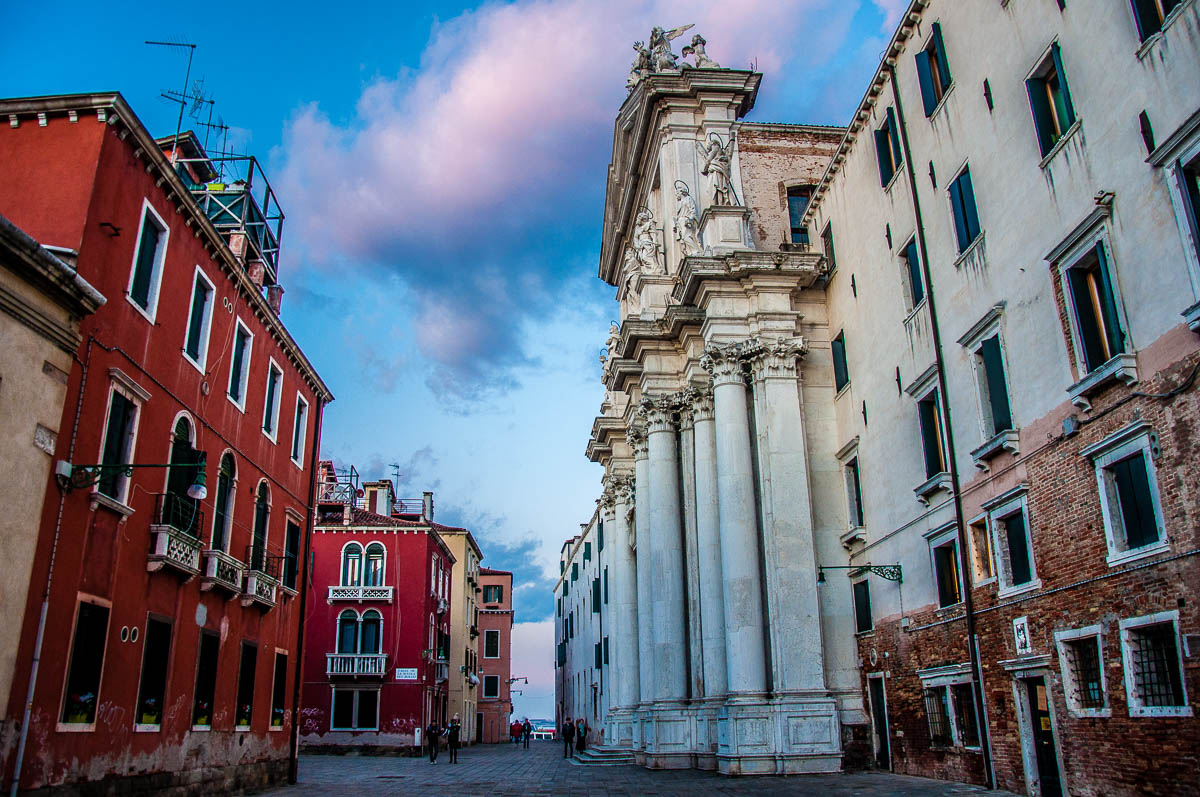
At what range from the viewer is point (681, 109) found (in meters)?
29.8

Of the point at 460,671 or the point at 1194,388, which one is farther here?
the point at 460,671

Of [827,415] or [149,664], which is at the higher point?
[827,415]

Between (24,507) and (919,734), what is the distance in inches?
629

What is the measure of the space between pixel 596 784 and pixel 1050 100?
16.6 meters

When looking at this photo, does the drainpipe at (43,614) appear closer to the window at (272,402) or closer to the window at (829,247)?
the window at (272,402)

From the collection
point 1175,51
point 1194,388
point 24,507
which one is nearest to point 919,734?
point 1194,388

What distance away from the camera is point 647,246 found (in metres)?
32.2

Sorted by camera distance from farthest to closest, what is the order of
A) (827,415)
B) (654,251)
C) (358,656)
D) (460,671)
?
(460,671) < (358,656) < (654,251) < (827,415)

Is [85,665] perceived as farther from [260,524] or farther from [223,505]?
[260,524]

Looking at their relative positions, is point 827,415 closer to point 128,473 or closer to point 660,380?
point 660,380

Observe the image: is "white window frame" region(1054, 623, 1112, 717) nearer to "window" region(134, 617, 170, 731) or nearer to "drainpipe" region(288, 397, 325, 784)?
"window" region(134, 617, 170, 731)

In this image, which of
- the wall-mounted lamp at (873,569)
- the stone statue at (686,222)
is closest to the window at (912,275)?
the wall-mounted lamp at (873,569)

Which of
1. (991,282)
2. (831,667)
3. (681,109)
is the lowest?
(831,667)

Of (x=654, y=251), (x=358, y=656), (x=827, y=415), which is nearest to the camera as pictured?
(x=827, y=415)
